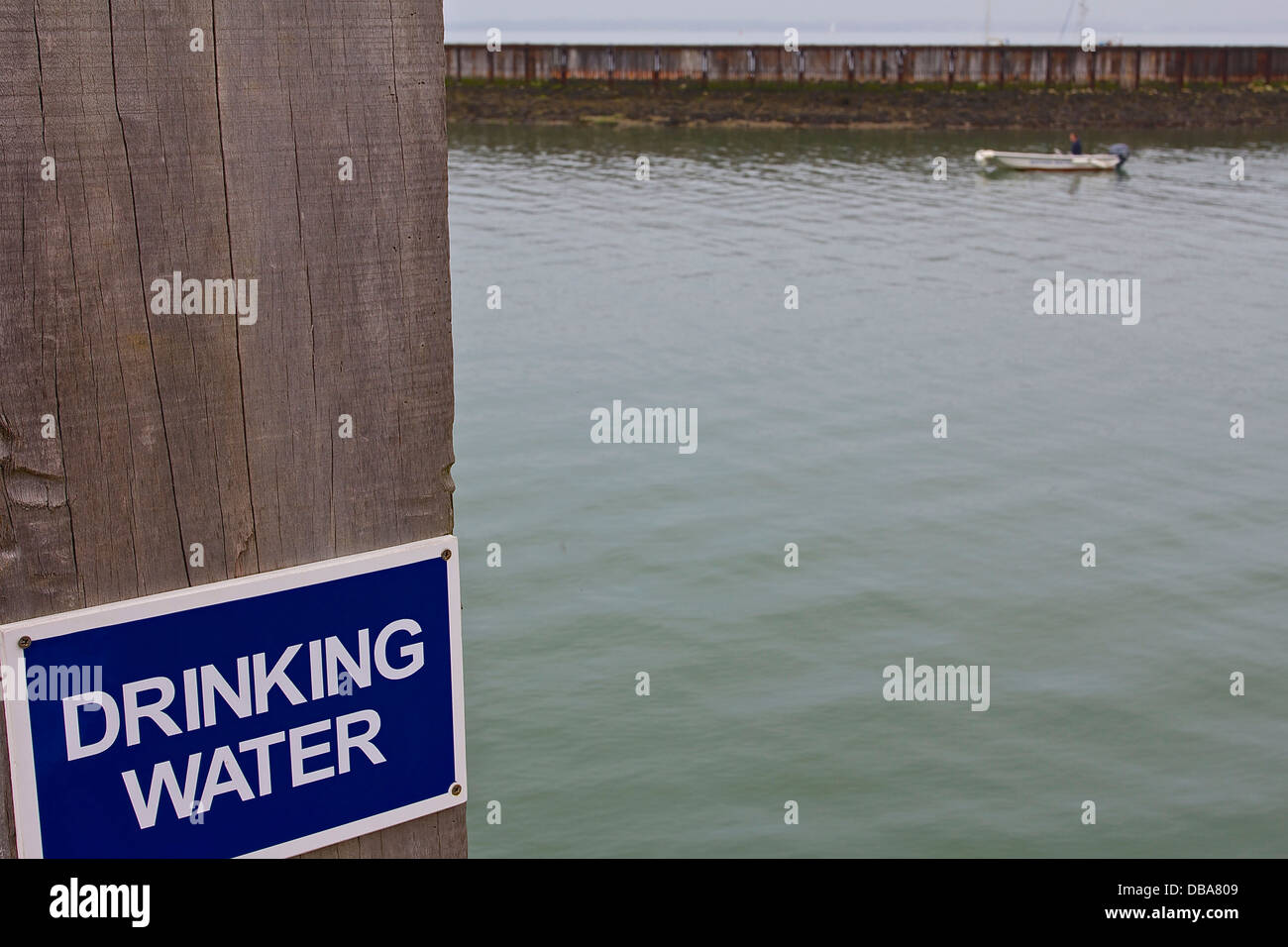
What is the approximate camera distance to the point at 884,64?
52.6m

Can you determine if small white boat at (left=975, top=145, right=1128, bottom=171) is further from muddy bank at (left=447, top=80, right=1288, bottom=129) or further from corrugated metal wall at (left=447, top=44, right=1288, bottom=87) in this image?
corrugated metal wall at (left=447, top=44, right=1288, bottom=87)

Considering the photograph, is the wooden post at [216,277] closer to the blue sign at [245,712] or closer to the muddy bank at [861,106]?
the blue sign at [245,712]

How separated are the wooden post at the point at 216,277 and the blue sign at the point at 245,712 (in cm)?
3

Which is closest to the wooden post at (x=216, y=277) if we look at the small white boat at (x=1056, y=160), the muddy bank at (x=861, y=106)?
the small white boat at (x=1056, y=160)

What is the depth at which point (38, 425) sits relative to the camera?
135 centimetres

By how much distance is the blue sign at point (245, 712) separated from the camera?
139cm

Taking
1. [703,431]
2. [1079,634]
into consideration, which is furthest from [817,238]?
[1079,634]

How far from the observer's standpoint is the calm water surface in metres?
8.65

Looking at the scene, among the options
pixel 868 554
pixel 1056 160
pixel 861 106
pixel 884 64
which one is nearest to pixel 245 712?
pixel 868 554

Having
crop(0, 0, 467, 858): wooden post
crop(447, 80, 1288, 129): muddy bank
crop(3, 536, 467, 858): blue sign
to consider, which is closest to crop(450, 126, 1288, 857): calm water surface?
crop(3, 536, 467, 858): blue sign

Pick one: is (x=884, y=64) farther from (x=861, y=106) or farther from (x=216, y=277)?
(x=216, y=277)

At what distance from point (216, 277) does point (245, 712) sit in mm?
465
